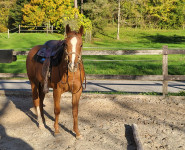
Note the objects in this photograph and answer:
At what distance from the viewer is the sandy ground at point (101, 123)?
4.90m

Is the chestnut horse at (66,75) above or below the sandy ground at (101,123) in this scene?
above

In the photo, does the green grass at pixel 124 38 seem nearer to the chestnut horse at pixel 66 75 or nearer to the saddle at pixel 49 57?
the chestnut horse at pixel 66 75

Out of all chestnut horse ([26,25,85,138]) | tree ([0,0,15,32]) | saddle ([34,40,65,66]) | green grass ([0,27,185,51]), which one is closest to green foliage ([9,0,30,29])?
tree ([0,0,15,32])

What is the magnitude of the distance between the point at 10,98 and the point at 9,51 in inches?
59.2

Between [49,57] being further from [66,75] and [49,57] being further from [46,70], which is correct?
[66,75]

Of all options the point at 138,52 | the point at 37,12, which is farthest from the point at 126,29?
the point at 138,52

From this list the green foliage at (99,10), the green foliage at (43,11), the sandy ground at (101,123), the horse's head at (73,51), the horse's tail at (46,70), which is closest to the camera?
the horse's head at (73,51)

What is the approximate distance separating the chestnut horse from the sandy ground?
34cm

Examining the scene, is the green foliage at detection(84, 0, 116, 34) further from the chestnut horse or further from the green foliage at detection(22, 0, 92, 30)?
the chestnut horse

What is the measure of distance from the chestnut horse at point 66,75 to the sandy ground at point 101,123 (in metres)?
0.34

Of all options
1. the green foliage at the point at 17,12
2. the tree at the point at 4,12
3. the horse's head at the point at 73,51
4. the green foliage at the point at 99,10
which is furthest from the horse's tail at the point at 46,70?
the tree at the point at 4,12

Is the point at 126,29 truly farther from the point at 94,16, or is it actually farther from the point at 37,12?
the point at 37,12

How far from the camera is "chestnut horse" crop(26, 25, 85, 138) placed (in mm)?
4277

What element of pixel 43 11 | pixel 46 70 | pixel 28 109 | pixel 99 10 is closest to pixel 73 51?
pixel 46 70
